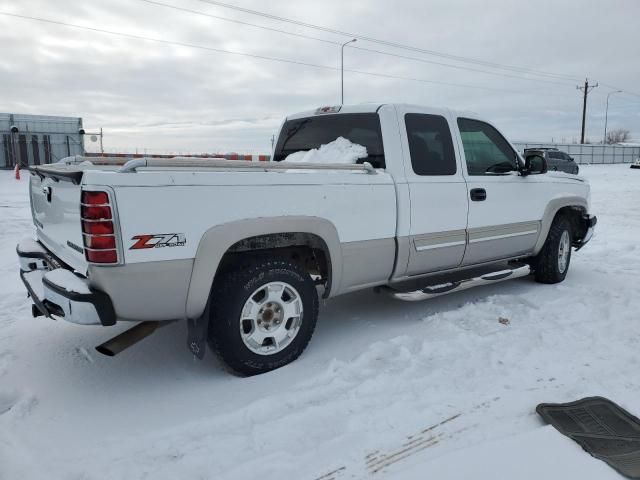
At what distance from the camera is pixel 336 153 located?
433 cm

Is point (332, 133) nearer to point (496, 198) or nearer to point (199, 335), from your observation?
point (496, 198)

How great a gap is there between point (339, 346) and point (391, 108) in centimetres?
202

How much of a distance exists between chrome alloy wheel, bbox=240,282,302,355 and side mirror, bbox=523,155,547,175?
2.96 metres

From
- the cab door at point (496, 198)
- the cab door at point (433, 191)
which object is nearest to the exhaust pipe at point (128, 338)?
the cab door at point (433, 191)

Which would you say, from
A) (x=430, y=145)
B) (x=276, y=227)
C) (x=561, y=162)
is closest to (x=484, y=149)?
→ (x=430, y=145)

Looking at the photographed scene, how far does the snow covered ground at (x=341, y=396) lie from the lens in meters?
2.47

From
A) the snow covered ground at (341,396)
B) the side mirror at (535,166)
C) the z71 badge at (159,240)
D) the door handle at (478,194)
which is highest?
the side mirror at (535,166)

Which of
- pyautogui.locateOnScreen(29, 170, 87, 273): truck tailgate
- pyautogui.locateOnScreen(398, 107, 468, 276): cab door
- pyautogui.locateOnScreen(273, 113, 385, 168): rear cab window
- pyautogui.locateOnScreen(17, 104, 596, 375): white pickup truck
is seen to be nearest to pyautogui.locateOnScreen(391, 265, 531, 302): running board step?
pyautogui.locateOnScreen(17, 104, 596, 375): white pickup truck

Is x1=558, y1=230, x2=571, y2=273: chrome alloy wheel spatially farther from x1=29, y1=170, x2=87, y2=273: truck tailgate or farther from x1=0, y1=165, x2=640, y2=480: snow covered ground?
x1=29, y1=170, x2=87, y2=273: truck tailgate

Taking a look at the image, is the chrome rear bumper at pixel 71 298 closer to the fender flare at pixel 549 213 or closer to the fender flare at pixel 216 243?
the fender flare at pixel 216 243

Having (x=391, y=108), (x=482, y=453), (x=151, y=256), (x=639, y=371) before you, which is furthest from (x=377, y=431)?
(x=391, y=108)

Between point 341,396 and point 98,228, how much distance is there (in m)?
1.76

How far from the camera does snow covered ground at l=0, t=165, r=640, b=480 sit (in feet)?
8.12

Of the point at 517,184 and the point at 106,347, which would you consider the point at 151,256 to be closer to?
the point at 106,347
